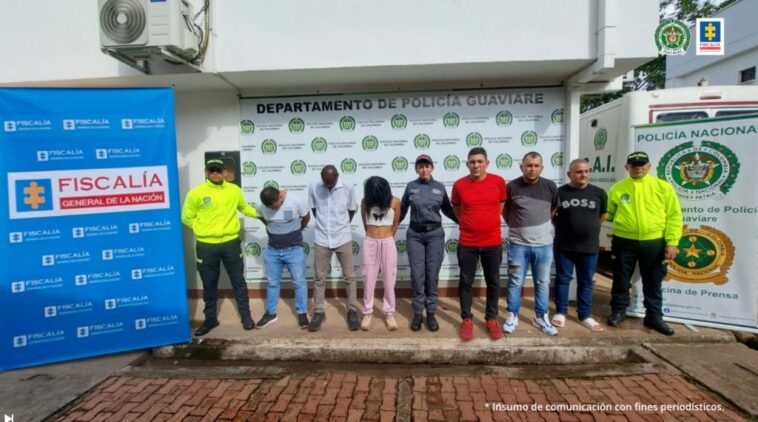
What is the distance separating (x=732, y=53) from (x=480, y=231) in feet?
51.1

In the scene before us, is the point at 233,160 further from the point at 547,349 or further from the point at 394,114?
the point at 547,349

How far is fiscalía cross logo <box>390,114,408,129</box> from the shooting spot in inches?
202

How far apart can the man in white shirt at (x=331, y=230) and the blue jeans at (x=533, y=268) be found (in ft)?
5.47

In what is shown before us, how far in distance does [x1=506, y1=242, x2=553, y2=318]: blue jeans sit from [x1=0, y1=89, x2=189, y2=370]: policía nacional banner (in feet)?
10.9

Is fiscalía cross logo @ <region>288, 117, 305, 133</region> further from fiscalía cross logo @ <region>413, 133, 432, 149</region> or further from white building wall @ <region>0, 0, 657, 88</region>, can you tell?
fiscalía cross logo @ <region>413, 133, 432, 149</region>

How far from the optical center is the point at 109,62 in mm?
4555

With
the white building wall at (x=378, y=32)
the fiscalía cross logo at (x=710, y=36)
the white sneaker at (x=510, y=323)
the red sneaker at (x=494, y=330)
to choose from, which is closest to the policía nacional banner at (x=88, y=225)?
the white building wall at (x=378, y=32)

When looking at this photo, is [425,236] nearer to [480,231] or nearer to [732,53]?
[480,231]

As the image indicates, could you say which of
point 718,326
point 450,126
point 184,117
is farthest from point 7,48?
point 718,326

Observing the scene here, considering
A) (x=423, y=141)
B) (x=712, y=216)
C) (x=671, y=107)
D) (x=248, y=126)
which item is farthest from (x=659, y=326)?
(x=248, y=126)

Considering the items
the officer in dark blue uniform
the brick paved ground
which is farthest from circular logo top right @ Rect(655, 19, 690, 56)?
the brick paved ground

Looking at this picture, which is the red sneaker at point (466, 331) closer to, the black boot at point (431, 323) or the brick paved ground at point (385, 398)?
the black boot at point (431, 323)

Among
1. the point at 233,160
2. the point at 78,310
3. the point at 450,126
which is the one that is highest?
the point at 450,126

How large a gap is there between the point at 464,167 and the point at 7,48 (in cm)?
561
